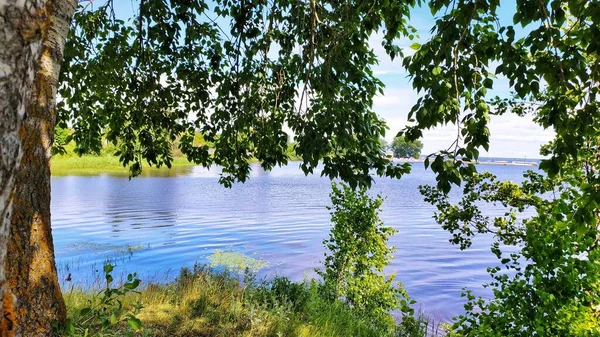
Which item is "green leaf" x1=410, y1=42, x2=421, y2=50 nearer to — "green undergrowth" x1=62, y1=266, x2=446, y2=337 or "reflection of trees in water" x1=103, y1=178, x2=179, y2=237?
"green undergrowth" x1=62, y1=266, x2=446, y2=337

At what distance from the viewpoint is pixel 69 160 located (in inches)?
2026

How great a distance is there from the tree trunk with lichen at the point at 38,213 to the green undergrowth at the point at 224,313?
507 mm

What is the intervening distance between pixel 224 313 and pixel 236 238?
10.9 m

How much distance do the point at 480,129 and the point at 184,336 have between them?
342cm

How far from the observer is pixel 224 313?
4719 mm

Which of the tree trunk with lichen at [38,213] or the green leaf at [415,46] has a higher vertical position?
the green leaf at [415,46]

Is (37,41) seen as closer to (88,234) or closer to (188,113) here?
(188,113)

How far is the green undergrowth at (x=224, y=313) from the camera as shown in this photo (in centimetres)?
414

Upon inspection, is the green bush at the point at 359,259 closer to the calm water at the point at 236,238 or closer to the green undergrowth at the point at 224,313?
the green undergrowth at the point at 224,313

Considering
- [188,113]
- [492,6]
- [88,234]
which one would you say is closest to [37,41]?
[492,6]

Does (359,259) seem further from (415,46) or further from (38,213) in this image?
→ (38,213)

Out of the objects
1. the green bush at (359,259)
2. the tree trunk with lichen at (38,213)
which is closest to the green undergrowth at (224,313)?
the tree trunk with lichen at (38,213)

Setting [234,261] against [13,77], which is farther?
[234,261]

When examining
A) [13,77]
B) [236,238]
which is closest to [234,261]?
[236,238]
